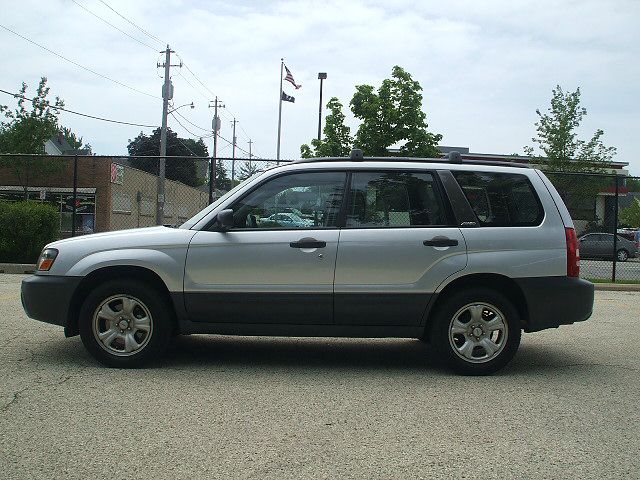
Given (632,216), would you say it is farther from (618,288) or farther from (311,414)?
(311,414)

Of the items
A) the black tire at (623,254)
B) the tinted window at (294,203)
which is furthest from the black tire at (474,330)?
the black tire at (623,254)

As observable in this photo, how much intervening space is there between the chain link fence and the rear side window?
195 centimetres

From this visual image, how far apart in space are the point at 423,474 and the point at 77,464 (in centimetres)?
190

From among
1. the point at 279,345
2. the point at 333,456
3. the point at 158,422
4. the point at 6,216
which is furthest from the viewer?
the point at 6,216

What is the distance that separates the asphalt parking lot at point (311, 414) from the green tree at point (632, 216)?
104 feet

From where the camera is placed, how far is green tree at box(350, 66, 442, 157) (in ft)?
74.6

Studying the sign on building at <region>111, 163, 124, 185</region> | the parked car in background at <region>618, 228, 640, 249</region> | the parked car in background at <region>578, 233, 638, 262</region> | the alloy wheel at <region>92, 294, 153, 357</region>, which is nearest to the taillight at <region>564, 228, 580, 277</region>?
the alloy wheel at <region>92, 294, 153, 357</region>

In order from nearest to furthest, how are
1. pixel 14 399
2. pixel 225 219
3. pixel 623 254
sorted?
Result: pixel 14 399, pixel 225 219, pixel 623 254

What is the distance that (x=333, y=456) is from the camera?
380cm

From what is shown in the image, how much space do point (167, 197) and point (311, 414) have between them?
78.7 ft

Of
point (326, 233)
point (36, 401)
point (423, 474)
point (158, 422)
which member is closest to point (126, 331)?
point (36, 401)

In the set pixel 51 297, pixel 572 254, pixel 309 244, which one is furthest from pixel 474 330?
pixel 51 297

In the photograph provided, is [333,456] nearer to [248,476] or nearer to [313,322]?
[248,476]

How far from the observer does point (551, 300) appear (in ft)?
18.6
